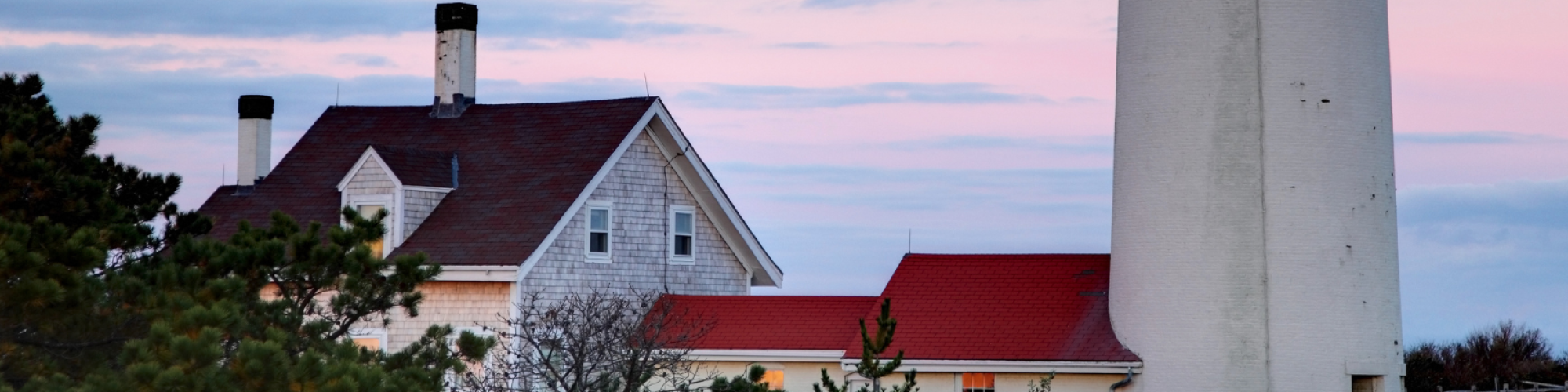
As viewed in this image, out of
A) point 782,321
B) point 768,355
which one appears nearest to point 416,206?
point 782,321

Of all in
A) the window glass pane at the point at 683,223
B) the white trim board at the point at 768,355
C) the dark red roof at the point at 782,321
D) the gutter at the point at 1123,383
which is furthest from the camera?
the window glass pane at the point at 683,223

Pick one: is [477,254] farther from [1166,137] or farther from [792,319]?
[1166,137]

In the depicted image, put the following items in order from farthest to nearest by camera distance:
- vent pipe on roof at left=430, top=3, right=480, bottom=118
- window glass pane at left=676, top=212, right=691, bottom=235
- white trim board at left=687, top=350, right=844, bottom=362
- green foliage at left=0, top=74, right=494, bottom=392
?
vent pipe on roof at left=430, top=3, right=480, bottom=118
window glass pane at left=676, top=212, right=691, bottom=235
white trim board at left=687, top=350, right=844, bottom=362
green foliage at left=0, top=74, right=494, bottom=392

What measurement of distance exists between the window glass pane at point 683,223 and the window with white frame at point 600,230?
1.82m

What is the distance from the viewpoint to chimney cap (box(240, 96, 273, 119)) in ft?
101

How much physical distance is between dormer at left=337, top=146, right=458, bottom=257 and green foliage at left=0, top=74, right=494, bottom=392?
36.0ft

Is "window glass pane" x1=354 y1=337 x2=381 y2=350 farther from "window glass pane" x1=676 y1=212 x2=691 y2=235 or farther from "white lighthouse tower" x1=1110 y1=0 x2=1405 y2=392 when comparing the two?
"white lighthouse tower" x1=1110 y1=0 x2=1405 y2=392

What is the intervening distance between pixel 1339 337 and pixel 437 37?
1548 cm

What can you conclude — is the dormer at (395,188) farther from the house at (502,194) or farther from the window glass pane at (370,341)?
the window glass pane at (370,341)

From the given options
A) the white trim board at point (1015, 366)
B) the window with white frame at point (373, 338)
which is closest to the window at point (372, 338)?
the window with white frame at point (373, 338)

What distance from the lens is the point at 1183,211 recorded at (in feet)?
74.7

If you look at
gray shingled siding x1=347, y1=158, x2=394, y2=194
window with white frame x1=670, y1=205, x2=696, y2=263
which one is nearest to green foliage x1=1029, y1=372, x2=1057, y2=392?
window with white frame x1=670, y1=205, x2=696, y2=263

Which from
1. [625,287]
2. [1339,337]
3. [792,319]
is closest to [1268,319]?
[1339,337]

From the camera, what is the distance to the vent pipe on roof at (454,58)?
2969cm
